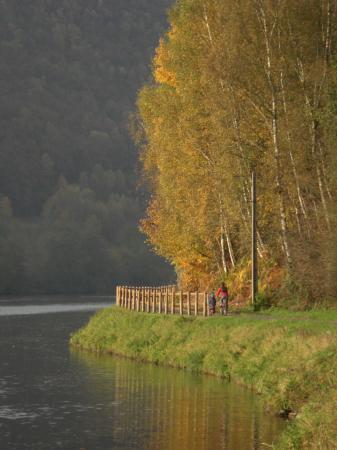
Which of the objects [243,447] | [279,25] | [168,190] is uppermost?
[279,25]

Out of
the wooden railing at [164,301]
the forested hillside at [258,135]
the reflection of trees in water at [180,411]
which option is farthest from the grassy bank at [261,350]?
the forested hillside at [258,135]

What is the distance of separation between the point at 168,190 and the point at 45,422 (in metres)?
29.9

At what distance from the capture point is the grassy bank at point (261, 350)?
2634 cm

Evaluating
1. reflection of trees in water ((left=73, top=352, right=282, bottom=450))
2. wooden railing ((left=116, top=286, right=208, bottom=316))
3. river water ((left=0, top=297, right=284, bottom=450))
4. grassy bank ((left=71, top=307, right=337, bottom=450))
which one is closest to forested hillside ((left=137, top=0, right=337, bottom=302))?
wooden railing ((left=116, top=286, right=208, bottom=316))


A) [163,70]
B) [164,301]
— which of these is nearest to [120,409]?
[164,301]

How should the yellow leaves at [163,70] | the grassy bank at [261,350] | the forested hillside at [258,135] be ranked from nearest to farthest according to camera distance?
1. the grassy bank at [261,350]
2. the forested hillside at [258,135]
3. the yellow leaves at [163,70]

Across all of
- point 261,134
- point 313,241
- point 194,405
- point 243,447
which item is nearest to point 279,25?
point 261,134

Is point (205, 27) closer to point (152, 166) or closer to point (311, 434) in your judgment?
point (152, 166)

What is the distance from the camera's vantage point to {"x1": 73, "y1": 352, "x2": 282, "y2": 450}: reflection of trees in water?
29.1 meters

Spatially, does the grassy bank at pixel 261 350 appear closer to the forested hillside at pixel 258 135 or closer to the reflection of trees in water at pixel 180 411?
the reflection of trees in water at pixel 180 411

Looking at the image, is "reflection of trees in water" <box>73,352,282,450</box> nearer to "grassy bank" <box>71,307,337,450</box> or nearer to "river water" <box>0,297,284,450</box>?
"river water" <box>0,297,284,450</box>

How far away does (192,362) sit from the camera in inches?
1801

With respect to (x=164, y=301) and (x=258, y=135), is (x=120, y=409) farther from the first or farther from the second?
(x=164, y=301)

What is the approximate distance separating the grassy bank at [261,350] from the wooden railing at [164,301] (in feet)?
4.16
